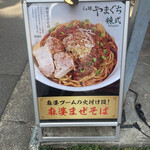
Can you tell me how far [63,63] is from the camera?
2426mm

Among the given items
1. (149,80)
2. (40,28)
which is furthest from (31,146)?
(149,80)

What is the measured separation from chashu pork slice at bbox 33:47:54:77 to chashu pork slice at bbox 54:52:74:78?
5cm

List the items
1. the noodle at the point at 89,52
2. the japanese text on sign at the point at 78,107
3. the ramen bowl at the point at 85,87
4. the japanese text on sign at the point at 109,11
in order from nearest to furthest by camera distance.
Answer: the japanese text on sign at the point at 109,11
the noodle at the point at 89,52
the ramen bowl at the point at 85,87
the japanese text on sign at the point at 78,107

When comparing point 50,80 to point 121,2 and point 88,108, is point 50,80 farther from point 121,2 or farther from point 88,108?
point 121,2

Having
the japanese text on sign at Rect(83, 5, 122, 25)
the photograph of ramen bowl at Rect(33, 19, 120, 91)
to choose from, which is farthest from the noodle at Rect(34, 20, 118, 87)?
the japanese text on sign at Rect(83, 5, 122, 25)

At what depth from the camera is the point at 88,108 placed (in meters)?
2.72

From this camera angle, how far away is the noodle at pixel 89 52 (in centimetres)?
233

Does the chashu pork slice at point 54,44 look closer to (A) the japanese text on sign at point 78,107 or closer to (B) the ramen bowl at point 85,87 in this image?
(B) the ramen bowl at point 85,87

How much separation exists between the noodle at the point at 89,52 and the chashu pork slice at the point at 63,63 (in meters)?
0.04

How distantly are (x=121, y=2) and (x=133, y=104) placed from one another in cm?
185

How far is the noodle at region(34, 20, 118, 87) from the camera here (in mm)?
2328

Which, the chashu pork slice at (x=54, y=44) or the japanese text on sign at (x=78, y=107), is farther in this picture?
the japanese text on sign at (x=78, y=107)

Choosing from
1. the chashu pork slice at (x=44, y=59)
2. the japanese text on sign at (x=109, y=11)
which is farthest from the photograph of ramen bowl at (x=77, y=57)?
the japanese text on sign at (x=109, y=11)

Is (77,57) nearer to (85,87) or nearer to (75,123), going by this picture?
(85,87)
